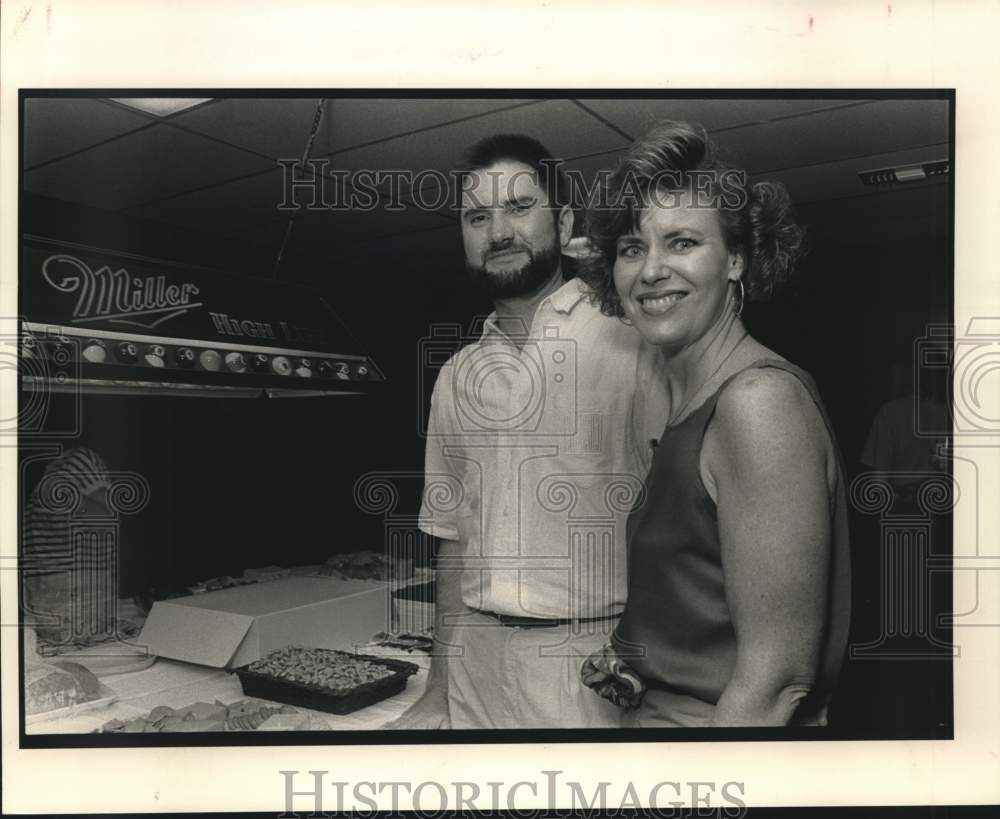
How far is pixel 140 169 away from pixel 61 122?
229 mm

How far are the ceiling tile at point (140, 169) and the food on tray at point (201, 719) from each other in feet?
4.40

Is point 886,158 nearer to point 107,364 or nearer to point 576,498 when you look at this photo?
point 576,498

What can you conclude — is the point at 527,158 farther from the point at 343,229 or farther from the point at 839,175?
the point at 839,175

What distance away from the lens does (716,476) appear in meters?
2.28

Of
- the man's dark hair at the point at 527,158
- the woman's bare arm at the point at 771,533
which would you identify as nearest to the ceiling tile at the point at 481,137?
the man's dark hair at the point at 527,158

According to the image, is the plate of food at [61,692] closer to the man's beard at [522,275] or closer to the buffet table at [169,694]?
the buffet table at [169,694]

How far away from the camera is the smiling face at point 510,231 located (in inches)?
92.7

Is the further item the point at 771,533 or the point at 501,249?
the point at 501,249

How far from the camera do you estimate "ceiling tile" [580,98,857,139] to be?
2342mm

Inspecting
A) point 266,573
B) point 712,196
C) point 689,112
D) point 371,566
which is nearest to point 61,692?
point 266,573

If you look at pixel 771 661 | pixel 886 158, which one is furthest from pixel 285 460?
pixel 886 158

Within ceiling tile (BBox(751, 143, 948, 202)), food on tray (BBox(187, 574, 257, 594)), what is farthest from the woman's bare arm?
food on tray (BBox(187, 574, 257, 594))

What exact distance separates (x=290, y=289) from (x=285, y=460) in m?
0.46

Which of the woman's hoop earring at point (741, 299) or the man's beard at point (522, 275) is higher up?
the man's beard at point (522, 275)
